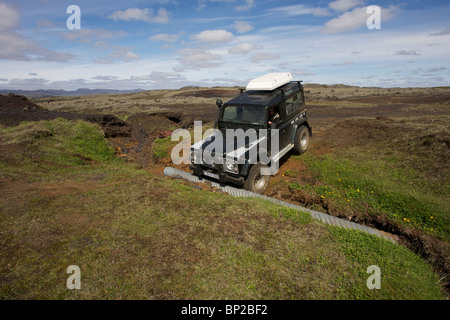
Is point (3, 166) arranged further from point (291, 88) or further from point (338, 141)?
point (338, 141)

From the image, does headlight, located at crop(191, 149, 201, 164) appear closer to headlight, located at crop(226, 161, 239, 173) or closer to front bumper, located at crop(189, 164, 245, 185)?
front bumper, located at crop(189, 164, 245, 185)

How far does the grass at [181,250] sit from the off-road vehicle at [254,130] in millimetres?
902

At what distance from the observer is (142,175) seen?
8.68 m

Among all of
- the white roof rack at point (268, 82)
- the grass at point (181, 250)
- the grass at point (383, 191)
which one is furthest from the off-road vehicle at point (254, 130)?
the grass at point (383, 191)

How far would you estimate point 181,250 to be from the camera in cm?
446

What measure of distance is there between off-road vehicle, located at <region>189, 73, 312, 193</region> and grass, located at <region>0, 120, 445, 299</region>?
2.96ft

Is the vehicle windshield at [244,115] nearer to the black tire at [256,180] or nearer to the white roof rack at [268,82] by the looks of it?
the white roof rack at [268,82]

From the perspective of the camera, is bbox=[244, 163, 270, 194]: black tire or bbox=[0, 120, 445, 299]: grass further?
bbox=[244, 163, 270, 194]: black tire

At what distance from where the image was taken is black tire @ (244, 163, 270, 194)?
711 cm

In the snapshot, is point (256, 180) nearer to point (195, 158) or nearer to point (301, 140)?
point (195, 158)

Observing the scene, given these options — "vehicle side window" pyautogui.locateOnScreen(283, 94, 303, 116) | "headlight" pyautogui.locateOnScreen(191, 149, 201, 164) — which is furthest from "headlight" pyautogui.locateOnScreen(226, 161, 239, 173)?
"vehicle side window" pyautogui.locateOnScreen(283, 94, 303, 116)

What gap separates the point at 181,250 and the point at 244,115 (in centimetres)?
504

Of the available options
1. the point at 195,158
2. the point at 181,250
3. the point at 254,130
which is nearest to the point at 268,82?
the point at 254,130

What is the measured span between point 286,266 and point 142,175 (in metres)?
6.38
